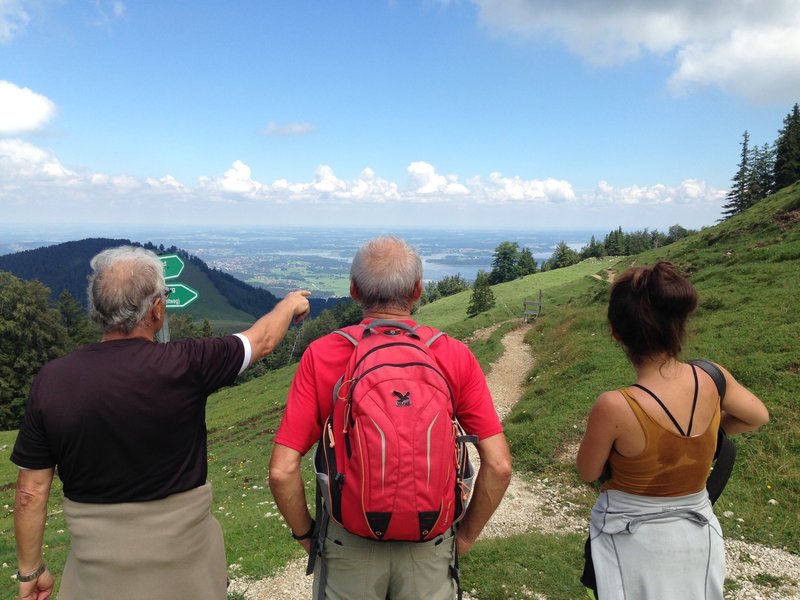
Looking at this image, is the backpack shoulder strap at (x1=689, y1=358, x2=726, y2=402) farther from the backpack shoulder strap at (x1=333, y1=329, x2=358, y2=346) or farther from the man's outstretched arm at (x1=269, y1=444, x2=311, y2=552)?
the man's outstretched arm at (x1=269, y1=444, x2=311, y2=552)

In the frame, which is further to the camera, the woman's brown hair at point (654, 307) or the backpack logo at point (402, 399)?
the woman's brown hair at point (654, 307)

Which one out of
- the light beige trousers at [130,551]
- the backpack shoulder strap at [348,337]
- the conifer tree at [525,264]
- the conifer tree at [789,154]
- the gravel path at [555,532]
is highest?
the conifer tree at [789,154]

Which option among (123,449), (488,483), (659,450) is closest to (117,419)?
(123,449)

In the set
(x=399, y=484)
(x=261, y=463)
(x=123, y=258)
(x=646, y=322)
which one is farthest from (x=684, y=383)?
(x=261, y=463)

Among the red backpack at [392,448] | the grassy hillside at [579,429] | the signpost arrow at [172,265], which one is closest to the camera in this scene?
the red backpack at [392,448]

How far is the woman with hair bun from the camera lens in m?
2.79

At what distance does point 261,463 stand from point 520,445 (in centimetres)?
932

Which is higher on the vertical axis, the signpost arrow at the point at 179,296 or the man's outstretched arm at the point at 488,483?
the signpost arrow at the point at 179,296

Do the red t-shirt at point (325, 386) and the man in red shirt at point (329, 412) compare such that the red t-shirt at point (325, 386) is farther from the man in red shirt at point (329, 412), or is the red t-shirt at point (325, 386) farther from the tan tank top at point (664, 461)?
the tan tank top at point (664, 461)

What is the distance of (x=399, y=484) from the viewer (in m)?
2.32

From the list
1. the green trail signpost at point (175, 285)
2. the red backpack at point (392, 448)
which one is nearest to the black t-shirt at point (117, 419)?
the red backpack at point (392, 448)

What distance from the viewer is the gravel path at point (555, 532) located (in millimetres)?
6070

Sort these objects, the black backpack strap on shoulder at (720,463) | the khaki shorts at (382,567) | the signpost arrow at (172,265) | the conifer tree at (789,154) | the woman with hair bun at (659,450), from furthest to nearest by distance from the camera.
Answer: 1. the conifer tree at (789,154)
2. the signpost arrow at (172,265)
3. the black backpack strap on shoulder at (720,463)
4. the woman with hair bun at (659,450)
5. the khaki shorts at (382,567)

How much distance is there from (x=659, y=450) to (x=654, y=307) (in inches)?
32.0
